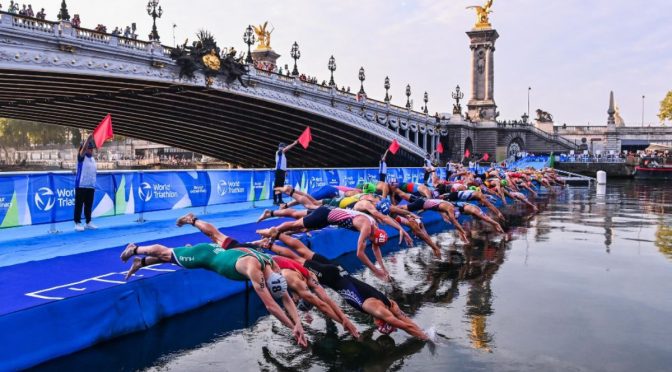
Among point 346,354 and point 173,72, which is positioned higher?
point 173,72

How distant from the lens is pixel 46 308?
721 cm

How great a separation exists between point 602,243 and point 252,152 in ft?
213

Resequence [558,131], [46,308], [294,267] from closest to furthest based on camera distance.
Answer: [46,308] < [294,267] < [558,131]

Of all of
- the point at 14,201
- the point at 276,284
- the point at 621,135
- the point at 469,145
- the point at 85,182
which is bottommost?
the point at 276,284

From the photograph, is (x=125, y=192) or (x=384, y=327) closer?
(x=384, y=327)

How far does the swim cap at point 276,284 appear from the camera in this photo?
7367 millimetres

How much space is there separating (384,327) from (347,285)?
31.5 inches

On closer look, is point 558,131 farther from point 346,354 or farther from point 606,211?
point 346,354

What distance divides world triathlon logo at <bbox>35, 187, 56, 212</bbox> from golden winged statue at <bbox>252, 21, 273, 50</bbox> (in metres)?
90.9

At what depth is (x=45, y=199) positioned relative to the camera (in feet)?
45.2

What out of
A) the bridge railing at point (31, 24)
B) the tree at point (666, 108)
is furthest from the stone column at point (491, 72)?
the bridge railing at point (31, 24)

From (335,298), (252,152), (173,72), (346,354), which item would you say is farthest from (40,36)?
(252,152)

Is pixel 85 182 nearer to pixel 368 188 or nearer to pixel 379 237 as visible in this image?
pixel 379 237

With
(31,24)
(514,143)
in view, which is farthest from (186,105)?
(514,143)
